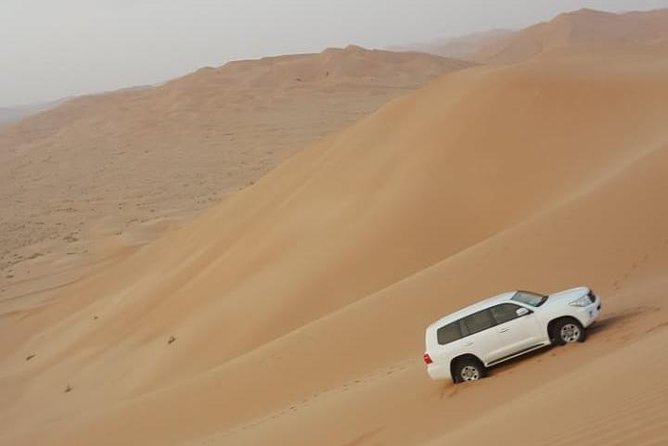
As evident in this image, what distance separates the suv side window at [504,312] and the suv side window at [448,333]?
0.50 meters

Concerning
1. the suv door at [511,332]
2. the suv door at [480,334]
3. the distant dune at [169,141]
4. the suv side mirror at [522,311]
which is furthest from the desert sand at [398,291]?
the distant dune at [169,141]

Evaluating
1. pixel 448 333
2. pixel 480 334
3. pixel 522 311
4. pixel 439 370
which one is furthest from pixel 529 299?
pixel 439 370

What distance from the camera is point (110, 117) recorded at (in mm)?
100000

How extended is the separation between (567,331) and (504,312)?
796mm

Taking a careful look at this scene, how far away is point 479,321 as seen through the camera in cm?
1057

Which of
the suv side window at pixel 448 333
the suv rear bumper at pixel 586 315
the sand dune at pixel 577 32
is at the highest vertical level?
the sand dune at pixel 577 32

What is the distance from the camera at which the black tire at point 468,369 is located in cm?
1060

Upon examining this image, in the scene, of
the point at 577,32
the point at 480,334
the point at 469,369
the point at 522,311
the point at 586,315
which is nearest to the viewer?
the point at 586,315

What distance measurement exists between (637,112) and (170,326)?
44.7 feet

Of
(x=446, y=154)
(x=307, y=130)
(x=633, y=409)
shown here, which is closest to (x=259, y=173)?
(x=307, y=130)

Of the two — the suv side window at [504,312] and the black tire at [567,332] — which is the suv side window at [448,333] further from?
the black tire at [567,332]

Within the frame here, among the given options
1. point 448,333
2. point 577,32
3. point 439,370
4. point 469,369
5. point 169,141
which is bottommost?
point 469,369

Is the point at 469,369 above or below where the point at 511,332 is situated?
below

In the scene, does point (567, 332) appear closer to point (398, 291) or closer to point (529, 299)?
point (529, 299)
